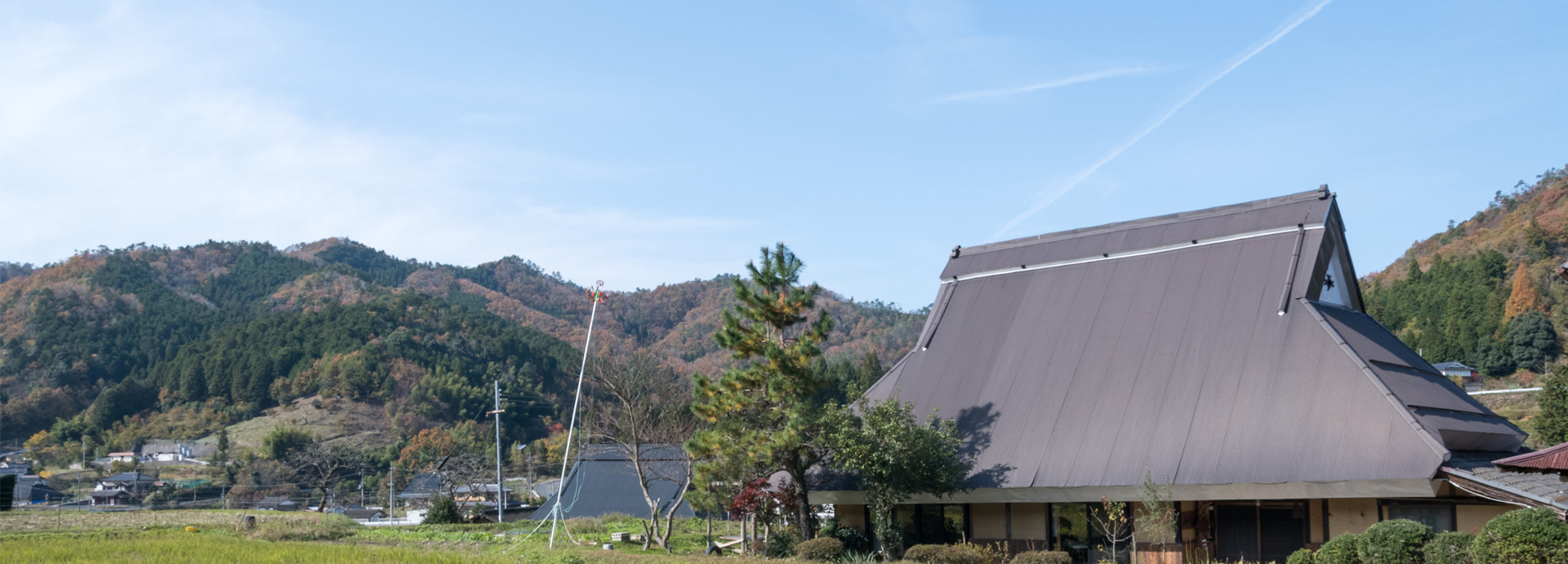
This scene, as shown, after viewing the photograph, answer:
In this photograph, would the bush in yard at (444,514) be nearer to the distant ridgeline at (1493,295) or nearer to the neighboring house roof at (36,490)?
the neighboring house roof at (36,490)

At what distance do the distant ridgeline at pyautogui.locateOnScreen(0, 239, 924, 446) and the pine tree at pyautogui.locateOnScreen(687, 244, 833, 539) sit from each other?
44.8 metres

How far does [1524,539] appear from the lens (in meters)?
12.8

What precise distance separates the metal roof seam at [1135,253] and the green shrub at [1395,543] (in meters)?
8.56

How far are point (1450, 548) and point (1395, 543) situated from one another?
702 millimetres

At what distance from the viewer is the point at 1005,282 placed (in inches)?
1073

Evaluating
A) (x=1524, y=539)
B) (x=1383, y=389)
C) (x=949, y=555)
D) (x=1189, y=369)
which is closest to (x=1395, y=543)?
(x=1524, y=539)

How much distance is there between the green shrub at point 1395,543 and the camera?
14.5 metres

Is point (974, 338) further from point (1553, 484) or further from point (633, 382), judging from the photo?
point (1553, 484)

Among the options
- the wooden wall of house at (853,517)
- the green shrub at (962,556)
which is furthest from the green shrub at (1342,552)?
the wooden wall of house at (853,517)

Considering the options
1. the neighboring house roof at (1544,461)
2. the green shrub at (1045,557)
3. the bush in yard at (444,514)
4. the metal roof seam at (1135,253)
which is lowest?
the bush in yard at (444,514)

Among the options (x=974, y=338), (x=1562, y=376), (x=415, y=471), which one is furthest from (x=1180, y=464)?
(x=415, y=471)

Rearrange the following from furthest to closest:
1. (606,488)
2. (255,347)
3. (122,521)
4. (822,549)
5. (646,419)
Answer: (255,347), (606,488), (122,521), (646,419), (822,549)

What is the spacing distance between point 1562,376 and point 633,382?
2844 cm

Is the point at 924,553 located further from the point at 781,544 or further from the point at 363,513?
the point at 363,513
